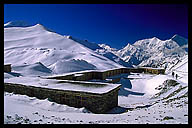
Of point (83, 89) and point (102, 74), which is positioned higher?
point (102, 74)

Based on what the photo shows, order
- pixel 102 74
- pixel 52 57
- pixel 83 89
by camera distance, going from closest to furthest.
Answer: pixel 83 89 < pixel 102 74 < pixel 52 57

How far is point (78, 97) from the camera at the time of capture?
9109mm

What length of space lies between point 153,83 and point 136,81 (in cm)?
253

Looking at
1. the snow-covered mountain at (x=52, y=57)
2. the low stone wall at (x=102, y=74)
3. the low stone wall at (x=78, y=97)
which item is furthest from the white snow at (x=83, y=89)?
the low stone wall at (x=102, y=74)

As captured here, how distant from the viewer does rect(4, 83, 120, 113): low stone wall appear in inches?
344

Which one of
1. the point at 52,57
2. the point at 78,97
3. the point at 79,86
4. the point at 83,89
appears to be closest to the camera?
the point at 78,97

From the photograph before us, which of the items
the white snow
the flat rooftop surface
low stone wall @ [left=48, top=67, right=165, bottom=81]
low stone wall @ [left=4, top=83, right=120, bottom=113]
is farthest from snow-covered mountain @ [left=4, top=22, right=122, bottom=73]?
low stone wall @ [left=4, top=83, right=120, bottom=113]

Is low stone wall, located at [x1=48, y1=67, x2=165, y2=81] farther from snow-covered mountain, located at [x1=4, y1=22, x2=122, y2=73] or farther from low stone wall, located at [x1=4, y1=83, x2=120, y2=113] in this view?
snow-covered mountain, located at [x1=4, y1=22, x2=122, y2=73]

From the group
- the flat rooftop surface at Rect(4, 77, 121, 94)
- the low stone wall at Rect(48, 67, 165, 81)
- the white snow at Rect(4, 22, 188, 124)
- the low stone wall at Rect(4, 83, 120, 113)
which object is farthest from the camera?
the low stone wall at Rect(48, 67, 165, 81)

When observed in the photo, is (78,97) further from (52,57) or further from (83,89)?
(52,57)

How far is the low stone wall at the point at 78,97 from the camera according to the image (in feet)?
28.7

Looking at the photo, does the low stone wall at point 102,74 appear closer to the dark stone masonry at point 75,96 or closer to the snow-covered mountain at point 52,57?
the dark stone masonry at point 75,96

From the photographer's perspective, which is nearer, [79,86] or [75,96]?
[75,96]

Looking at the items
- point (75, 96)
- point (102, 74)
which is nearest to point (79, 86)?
point (75, 96)
